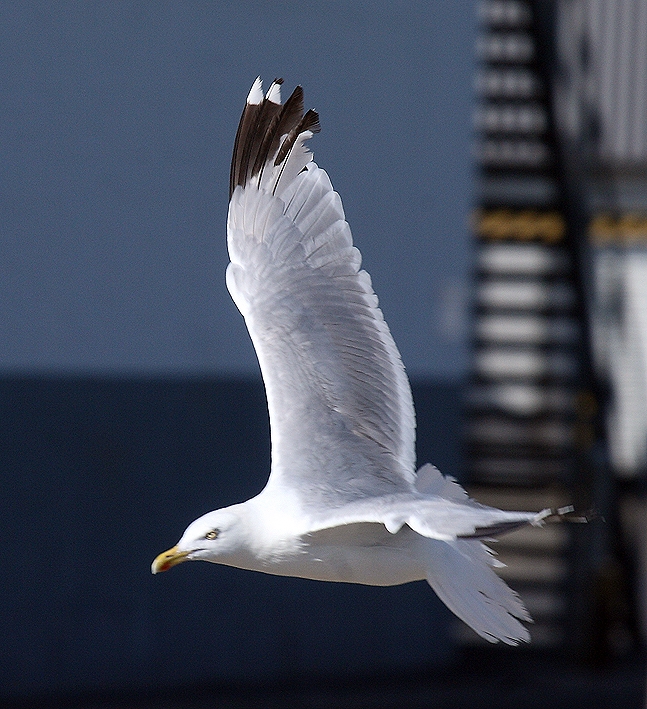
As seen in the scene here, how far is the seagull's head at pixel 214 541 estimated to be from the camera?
3.00 metres

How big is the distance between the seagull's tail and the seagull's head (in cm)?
40

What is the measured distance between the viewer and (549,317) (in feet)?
24.3

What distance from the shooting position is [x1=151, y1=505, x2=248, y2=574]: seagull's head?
3002mm

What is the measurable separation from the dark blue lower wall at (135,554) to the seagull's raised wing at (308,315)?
7.92ft

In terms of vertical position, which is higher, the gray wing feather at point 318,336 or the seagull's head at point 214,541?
the gray wing feather at point 318,336

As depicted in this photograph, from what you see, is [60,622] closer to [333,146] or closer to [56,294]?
[56,294]

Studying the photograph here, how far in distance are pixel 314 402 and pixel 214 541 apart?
0.48 meters

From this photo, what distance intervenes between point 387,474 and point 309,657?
11.1 ft

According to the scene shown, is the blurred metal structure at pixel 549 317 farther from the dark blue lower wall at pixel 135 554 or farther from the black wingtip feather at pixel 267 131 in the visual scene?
the black wingtip feather at pixel 267 131

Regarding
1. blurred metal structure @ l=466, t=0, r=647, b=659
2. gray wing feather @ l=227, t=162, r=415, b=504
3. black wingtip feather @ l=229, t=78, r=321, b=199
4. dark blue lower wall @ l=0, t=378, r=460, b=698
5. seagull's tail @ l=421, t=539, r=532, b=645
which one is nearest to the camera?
seagull's tail @ l=421, t=539, r=532, b=645

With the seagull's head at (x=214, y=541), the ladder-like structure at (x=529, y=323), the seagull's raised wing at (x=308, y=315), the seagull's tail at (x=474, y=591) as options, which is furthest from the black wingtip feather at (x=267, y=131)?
the ladder-like structure at (x=529, y=323)

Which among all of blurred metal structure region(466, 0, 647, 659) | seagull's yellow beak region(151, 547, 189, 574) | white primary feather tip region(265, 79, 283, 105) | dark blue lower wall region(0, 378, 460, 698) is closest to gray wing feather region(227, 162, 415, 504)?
white primary feather tip region(265, 79, 283, 105)

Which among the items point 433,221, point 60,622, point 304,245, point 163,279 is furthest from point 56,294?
point 304,245

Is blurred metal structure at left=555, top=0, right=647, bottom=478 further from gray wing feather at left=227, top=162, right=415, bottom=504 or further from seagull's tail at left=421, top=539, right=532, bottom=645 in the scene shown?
seagull's tail at left=421, top=539, right=532, bottom=645
